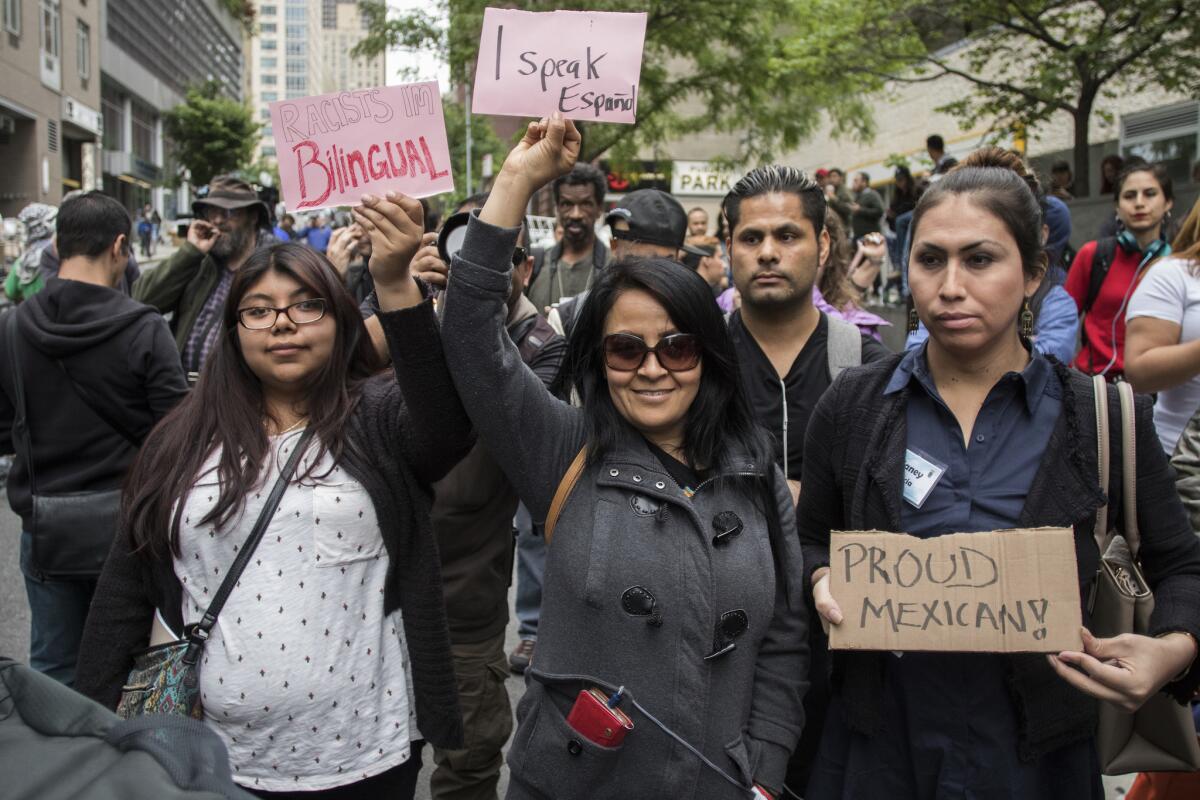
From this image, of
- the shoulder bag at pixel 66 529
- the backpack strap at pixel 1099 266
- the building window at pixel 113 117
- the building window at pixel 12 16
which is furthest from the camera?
the building window at pixel 113 117

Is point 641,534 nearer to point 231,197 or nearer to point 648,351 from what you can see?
point 648,351

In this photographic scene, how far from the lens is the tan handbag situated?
2182mm

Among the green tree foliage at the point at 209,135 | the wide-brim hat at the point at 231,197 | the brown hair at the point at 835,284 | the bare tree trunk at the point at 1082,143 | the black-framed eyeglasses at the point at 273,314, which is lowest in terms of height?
the black-framed eyeglasses at the point at 273,314

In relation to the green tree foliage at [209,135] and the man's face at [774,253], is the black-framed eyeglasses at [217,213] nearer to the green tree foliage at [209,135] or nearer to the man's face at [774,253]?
the man's face at [774,253]

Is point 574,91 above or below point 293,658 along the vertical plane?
above

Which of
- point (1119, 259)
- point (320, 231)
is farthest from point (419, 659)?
point (320, 231)

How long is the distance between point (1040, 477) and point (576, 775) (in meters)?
1.09

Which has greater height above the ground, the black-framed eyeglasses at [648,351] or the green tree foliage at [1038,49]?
the green tree foliage at [1038,49]

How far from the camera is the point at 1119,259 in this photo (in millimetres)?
5809

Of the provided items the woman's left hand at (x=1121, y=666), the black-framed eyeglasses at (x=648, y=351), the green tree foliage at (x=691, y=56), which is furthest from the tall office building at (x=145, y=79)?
the woman's left hand at (x=1121, y=666)

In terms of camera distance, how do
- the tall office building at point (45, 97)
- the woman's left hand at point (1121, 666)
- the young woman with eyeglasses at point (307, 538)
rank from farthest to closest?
the tall office building at point (45, 97)
the young woman with eyeglasses at point (307, 538)
the woman's left hand at point (1121, 666)

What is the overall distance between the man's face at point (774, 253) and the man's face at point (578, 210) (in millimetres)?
2965

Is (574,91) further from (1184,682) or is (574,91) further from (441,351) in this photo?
(1184,682)

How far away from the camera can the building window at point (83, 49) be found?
48.2 m
